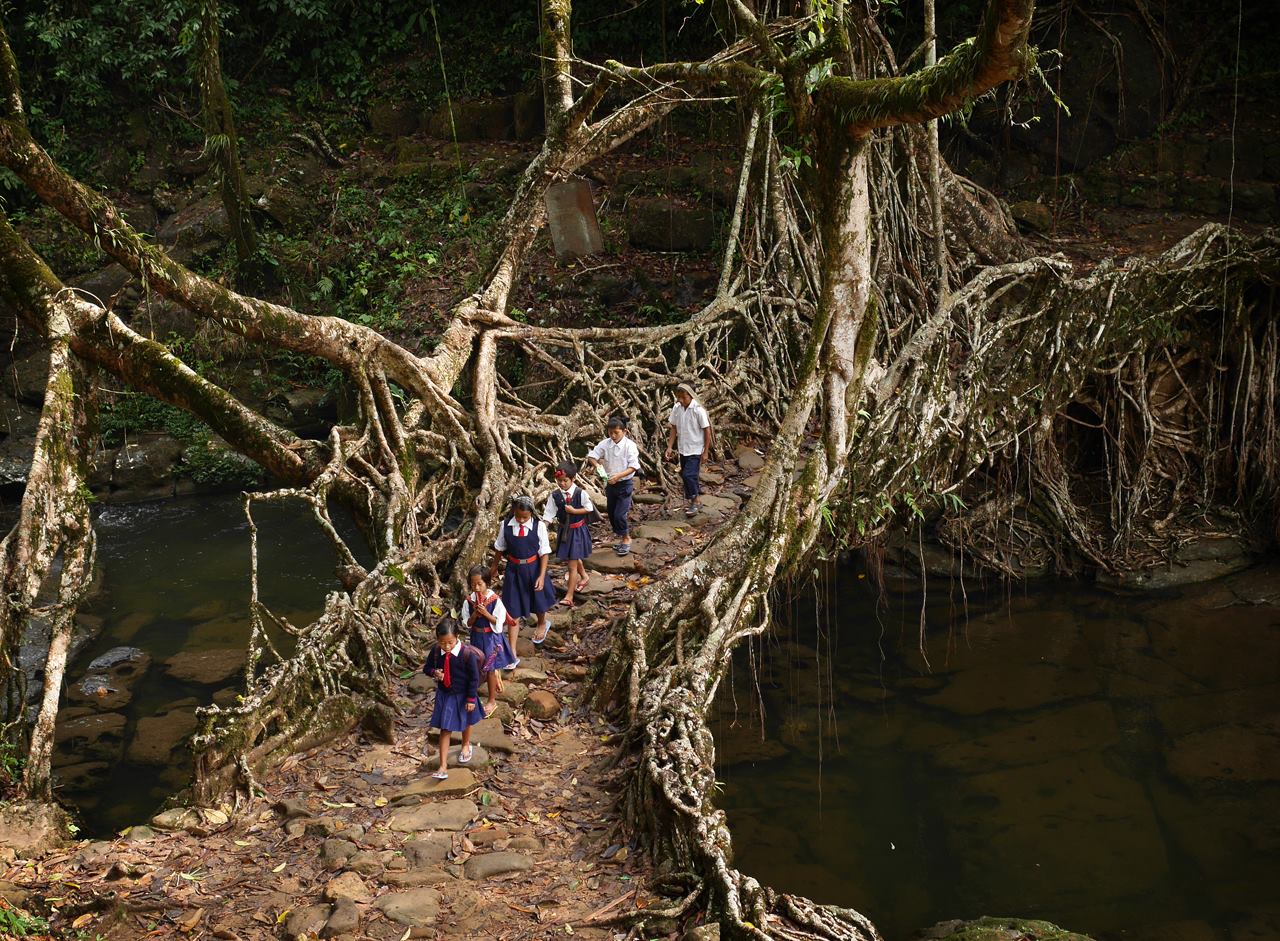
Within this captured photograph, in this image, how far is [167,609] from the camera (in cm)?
1135

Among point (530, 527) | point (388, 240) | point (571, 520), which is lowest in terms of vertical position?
point (530, 527)

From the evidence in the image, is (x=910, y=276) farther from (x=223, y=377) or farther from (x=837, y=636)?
(x=223, y=377)

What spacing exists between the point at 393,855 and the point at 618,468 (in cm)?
406

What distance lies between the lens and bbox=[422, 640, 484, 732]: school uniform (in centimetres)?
606

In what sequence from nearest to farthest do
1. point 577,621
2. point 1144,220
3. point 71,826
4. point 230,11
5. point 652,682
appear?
point 71,826 → point 652,682 → point 577,621 → point 1144,220 → point 230,11

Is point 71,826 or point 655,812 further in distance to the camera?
point 71,826

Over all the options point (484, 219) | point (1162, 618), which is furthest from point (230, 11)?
point (1162, 618)

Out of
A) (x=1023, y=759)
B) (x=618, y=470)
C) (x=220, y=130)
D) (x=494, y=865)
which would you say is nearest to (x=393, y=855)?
(x=494, y=865)

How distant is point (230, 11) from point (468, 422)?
11.1m

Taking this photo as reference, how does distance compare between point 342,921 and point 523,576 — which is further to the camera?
point 523,576

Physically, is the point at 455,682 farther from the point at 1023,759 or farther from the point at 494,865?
the point at 1023,759

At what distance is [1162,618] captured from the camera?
1027 centimetres

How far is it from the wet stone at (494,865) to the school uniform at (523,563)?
2.16 metres

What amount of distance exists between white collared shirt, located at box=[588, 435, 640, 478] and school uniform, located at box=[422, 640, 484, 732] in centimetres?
300
